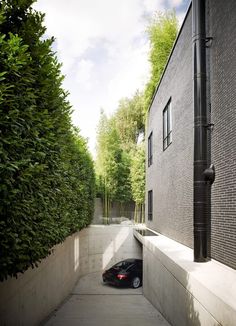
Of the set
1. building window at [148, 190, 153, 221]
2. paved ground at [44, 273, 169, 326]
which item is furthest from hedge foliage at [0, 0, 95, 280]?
building window at [148, 190, 153, 221]

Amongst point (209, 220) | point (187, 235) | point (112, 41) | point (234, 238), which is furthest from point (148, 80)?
point (234, 238)

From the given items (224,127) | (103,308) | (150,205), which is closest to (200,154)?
(224,127)

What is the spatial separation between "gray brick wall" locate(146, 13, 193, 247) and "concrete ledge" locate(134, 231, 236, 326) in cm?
125

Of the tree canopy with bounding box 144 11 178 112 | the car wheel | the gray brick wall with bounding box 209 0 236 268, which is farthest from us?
the tree canopy with bounding box 144 11 178 112

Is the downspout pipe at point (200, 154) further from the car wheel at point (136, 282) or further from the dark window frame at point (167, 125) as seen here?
the car wheel at point (136, 282)

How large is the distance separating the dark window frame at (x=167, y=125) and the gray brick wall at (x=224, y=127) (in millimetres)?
4836

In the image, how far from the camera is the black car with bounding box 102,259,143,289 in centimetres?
1397

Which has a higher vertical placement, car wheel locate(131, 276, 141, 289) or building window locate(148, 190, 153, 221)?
building window locate(148, 190, 153, 221)

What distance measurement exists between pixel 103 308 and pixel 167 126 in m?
6.41

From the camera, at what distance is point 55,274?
8.47 metres

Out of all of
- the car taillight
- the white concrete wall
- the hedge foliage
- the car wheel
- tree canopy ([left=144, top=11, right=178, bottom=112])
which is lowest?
the car wheel

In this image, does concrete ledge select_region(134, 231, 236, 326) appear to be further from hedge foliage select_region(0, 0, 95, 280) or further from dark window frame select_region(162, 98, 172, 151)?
dark window frame select_region(162, 98, 172, 151)

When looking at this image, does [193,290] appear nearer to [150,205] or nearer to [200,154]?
[200,154]

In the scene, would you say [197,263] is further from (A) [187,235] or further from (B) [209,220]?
(A) [187,235]
